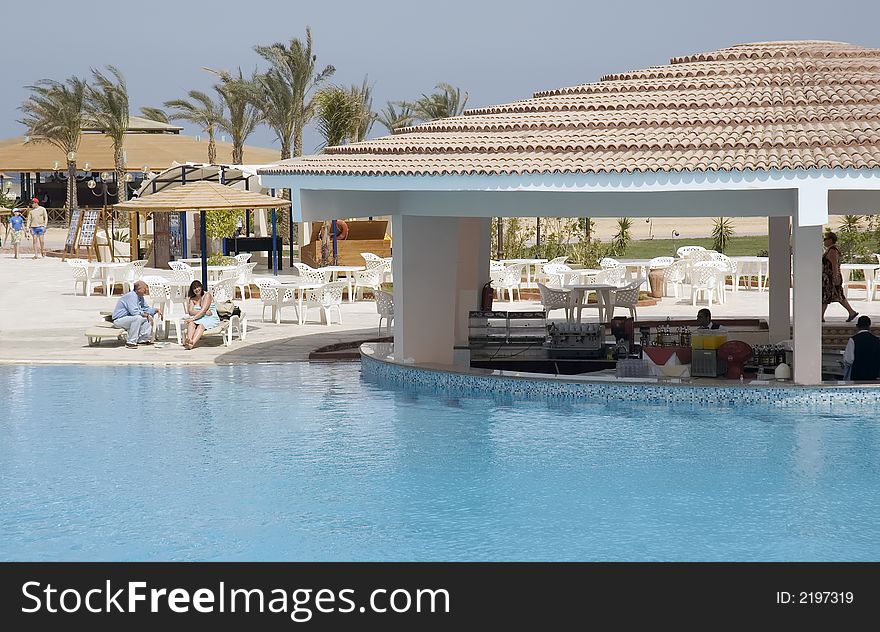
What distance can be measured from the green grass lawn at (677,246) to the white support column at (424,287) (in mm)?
33385

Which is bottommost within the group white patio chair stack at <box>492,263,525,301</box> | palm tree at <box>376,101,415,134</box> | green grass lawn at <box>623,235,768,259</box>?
white patio chair stack at <box>492,263,525,301</box>

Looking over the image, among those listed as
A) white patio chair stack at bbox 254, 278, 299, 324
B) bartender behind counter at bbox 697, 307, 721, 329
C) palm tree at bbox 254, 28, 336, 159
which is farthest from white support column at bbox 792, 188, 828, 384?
palm tree at bbox 254, 28, 336, 159

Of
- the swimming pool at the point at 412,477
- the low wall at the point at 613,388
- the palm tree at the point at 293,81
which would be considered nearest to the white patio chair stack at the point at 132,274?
the swimming pool at the point at 412,477

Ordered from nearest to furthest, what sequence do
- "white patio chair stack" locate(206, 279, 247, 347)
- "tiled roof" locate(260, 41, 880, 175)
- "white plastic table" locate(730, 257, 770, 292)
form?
1. "tiled roof" locate(260, 41, 880, 175)
2. "white patio chair stack" locate(206, 279, 247, 347)
3. "white plastic table" locate(730, 257, 770, 292)

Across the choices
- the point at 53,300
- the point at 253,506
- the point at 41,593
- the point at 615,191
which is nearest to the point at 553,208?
the point at 615,191

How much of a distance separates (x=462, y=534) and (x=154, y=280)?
12.1 meters

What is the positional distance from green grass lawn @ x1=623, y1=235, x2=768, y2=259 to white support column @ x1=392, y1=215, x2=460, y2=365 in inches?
1314

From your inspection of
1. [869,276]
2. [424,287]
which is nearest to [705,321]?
[424,287]

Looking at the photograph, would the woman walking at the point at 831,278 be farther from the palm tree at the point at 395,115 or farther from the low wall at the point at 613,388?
the palm tree at the point at 395,115

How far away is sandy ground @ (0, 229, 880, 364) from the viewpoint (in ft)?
62.5

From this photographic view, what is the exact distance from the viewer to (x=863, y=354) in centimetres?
1594

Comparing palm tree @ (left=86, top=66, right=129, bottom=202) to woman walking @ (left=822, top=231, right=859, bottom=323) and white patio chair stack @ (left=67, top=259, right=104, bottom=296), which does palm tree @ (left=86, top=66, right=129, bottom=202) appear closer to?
white patio chair stack @ (left=67, top=259, right=104, bottom=296)

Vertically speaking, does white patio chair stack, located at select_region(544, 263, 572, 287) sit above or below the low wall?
above

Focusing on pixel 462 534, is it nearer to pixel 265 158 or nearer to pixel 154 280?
pixel 154 280
